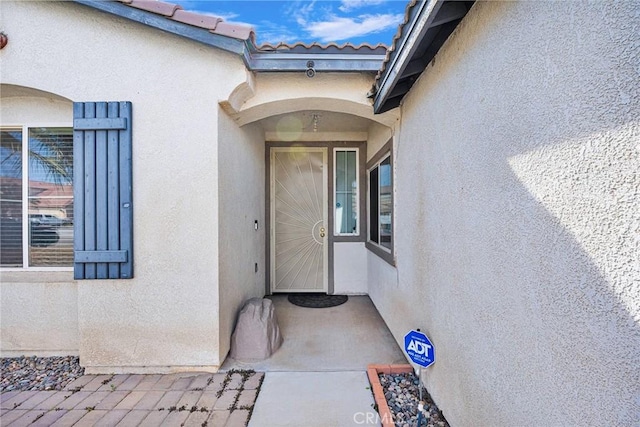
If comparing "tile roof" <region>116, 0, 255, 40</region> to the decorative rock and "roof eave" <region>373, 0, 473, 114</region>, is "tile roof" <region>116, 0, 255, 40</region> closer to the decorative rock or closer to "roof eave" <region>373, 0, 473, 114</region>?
"roof eave" <region>373, 0, 473, 114</region>

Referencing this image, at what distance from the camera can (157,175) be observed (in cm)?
376

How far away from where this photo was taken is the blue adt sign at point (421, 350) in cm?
290

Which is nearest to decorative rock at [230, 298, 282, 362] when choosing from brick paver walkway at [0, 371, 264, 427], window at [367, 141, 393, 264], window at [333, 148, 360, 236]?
brick paver walkway at [0, 371, 264, 427]

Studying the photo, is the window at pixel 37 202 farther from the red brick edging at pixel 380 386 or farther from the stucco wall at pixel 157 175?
the red brick edging at pixel 380 386

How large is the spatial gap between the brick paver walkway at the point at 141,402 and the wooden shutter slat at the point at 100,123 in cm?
309

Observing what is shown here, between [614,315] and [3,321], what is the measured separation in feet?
21.0

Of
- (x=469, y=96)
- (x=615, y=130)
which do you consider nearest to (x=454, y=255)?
(x=469, y=96)

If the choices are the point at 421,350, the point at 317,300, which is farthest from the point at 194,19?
the point at 317,300

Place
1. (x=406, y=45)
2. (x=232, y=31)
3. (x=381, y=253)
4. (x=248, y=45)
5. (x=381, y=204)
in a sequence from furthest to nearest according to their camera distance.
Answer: (x=381, y=204) < (x=381, y=253) < (x=248, y=45) < (x=232, y=31) < (x=406, y=45)

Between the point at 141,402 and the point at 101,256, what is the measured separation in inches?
69.3

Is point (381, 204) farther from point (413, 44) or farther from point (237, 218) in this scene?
point (413, 44)

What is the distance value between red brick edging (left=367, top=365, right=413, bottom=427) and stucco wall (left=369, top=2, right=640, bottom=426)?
0.53 metres

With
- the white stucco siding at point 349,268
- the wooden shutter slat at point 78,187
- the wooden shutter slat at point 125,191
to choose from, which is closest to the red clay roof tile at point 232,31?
the wooden shutter slat at point 125,191

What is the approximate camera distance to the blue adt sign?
290 centimetres
